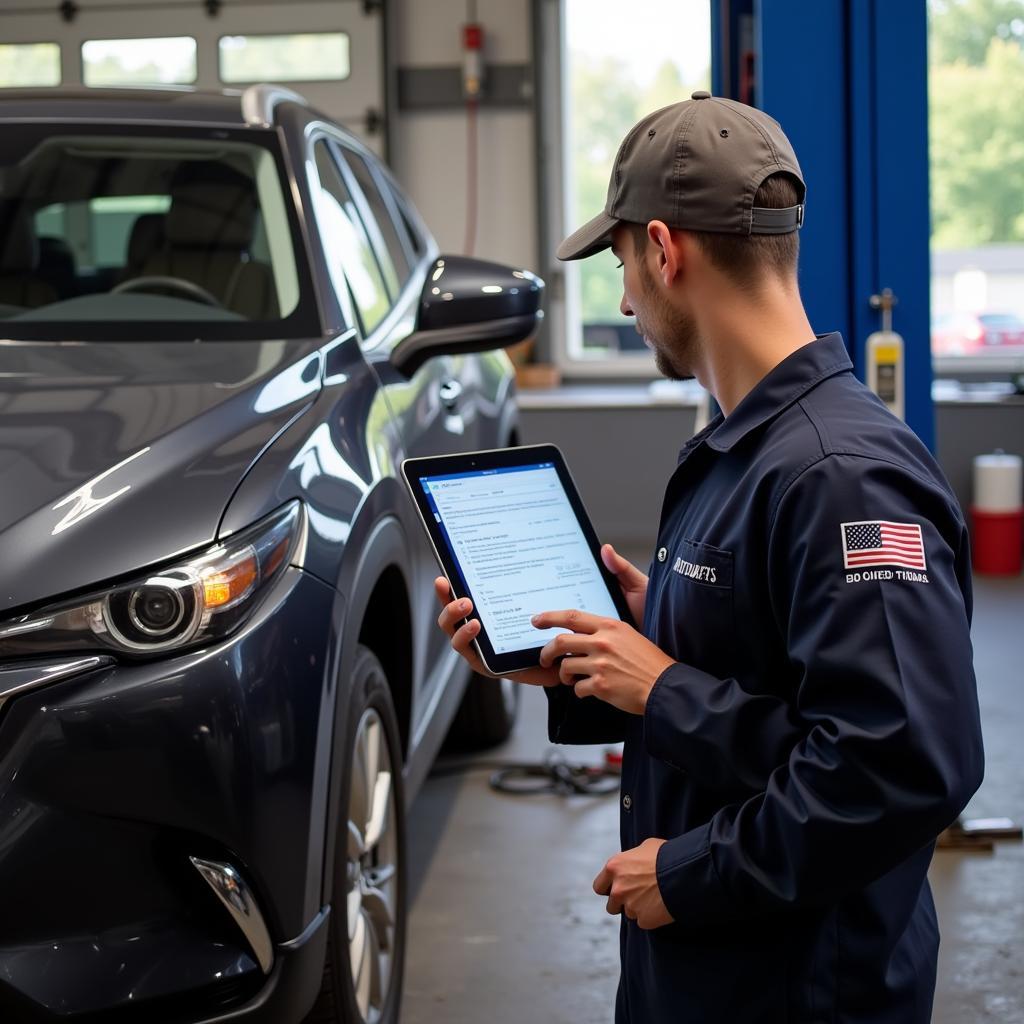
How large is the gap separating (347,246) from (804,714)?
2051mm

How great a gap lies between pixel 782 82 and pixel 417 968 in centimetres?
212

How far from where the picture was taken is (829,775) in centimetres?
108

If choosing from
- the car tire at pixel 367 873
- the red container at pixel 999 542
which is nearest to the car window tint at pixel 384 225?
the car tire at pixel 367 873

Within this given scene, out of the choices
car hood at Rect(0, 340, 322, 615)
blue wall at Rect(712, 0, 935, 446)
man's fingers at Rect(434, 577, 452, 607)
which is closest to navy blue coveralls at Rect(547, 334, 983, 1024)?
man's fingers at Rect(434, 577, 452, 607)

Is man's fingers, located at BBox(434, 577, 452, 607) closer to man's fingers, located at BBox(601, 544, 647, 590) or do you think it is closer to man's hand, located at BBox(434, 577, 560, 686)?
man's hand, located at BBox(434, 577, 560, 686)

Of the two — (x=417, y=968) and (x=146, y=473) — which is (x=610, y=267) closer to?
(x=417, y=968)

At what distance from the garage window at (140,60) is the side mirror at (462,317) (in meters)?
6.08

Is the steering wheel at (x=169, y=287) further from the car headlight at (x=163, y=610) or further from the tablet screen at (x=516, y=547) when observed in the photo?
the tablet screen at (x=516, y=547)

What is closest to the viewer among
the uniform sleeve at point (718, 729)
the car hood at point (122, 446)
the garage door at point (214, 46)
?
the uniform sleeve at point (718, 729)

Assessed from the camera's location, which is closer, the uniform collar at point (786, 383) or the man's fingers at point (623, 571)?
the uniform collar at point (786, 383)

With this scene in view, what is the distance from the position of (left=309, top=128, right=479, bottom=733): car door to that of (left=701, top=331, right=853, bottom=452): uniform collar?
1.32 metres

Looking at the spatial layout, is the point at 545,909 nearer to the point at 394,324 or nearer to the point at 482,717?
the point at 482,717

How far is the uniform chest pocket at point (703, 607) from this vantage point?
122 centimetres

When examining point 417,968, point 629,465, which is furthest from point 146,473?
point 629,465
